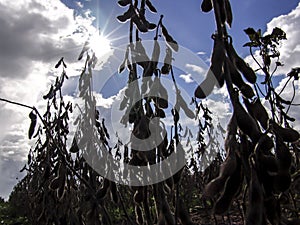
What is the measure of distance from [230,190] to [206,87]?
26cm

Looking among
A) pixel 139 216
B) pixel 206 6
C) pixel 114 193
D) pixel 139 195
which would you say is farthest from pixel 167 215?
pixel 206 6

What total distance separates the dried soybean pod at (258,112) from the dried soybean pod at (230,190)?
17cm

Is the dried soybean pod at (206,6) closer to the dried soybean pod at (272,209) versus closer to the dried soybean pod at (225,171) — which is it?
the dried soybean pod at (225,171)

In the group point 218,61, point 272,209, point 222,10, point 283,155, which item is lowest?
point 272,209

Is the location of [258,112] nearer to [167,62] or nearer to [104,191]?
[167,62]

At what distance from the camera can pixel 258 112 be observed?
0.91 meters

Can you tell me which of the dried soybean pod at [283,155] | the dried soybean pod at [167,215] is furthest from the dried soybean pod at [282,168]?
the dried soybean pod at [167,215]

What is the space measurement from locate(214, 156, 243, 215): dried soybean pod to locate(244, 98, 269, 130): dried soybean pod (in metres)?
0.17

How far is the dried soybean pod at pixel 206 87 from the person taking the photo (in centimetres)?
87

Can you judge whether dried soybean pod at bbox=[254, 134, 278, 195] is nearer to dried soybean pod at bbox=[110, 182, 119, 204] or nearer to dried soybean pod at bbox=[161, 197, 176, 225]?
dried soybean pod at bbox=[161, 197, 176, 225]

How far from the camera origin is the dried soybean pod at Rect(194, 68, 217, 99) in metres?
0.87

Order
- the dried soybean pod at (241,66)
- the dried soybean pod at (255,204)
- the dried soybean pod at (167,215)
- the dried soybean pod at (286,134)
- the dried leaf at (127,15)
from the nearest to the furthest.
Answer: the dried soybean pod at (255,204)
the dried soybean pod at (286,134)
the dried soybean pod at (241,66)
the dried soybean pod at (167,215)
the dried leaf at (127,15)

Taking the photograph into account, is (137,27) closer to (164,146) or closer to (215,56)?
(164,146)

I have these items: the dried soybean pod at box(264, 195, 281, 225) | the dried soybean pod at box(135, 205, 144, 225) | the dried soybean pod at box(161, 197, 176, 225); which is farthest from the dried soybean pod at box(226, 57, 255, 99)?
the dried soybean pod at box(135, 205, 144, 225)
